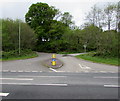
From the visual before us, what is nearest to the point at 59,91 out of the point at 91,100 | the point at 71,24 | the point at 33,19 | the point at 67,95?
the point at 67,95

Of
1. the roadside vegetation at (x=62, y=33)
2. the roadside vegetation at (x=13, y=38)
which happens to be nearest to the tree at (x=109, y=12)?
the roadside vegetation at (x=62, y=33)

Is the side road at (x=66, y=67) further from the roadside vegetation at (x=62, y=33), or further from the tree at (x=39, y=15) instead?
the tree at (x=39, y=15)

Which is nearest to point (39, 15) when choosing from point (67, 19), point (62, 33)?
point (62, 33)

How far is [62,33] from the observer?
1388 inches

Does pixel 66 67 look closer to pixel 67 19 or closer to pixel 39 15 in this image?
pixel 39 15

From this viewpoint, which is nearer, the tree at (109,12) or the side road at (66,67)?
the side road at (66,67)

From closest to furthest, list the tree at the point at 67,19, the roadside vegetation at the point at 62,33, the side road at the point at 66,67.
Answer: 1. the side road at the point at 66,67
2. the roadside vegetation at the point at 62,33
3. the tree at the point at 67,19

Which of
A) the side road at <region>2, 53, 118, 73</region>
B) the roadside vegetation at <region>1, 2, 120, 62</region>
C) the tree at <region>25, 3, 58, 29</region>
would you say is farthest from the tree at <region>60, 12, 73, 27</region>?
the side road at <region>2, 53, 118, 73</region>

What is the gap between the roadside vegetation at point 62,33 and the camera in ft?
58.5

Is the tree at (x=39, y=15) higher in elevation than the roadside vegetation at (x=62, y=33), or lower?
higher

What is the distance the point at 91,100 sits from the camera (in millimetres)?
3908

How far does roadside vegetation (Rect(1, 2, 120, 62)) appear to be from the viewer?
17.8 metres

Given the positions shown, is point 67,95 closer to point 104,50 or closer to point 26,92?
point 26,92

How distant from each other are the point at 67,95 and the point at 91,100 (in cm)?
97
